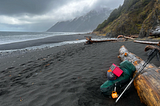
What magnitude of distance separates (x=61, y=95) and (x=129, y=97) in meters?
2.55

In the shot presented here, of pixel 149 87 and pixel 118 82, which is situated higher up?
pixel 149 87

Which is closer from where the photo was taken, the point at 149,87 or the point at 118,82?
the point at 149,87

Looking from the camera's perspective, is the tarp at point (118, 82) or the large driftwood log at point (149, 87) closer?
the large driftwood log at point (149, 87)

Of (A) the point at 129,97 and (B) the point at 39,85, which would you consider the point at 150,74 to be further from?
(B) the point at 39,85

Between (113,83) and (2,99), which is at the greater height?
(113,83)

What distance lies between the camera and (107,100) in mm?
3113

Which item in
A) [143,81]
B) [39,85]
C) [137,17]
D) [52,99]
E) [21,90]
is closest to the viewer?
[143,81]

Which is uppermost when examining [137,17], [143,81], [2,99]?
[137,17]

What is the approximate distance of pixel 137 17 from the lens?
33500 mm


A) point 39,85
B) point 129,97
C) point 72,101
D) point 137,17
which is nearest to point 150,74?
point 129,97

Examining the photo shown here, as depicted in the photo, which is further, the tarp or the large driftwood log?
the tarp

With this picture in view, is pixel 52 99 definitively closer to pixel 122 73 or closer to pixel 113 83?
pixel 113 83

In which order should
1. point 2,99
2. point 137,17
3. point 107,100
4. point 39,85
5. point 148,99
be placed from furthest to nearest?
point 137,17, point 39,85, point 2,99, point 107,100, point 148,99

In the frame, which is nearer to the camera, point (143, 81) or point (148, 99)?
point (148, 99)
